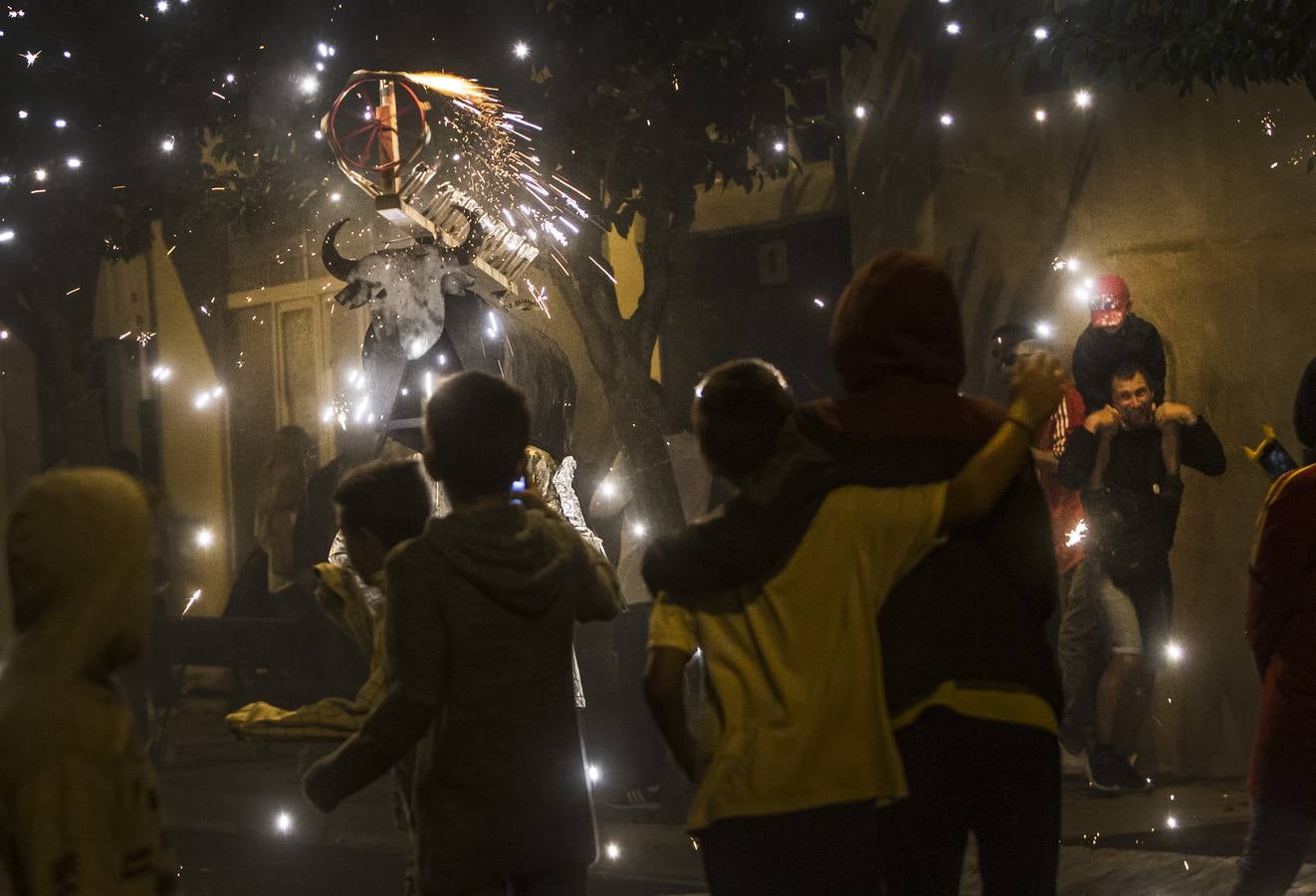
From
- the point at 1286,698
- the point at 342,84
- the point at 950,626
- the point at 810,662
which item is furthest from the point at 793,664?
the point at 342,84

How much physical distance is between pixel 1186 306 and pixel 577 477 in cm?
381

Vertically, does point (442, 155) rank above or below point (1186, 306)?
above

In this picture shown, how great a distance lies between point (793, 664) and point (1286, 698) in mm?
1882

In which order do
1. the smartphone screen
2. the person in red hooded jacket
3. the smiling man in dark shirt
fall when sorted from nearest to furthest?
the person in red hooded jacket, the smartphone screen, the smiling man in dark shirt

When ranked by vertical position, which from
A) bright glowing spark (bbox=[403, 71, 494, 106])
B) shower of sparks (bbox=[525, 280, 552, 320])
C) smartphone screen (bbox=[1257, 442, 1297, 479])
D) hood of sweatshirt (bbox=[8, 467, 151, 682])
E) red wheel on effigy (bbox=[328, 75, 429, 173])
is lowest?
hood of sweatshirt (bbox=[8, 467, 151, 682])

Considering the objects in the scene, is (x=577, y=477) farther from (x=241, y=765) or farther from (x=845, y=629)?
(x=845, y=629)

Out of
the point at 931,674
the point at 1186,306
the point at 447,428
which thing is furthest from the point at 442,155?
the point at 931,674

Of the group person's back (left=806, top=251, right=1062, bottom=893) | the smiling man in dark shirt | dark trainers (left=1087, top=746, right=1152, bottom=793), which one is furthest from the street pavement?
person's back (left=806, top=251, right=1062, bottom=893)

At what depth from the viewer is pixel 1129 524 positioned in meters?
8.34

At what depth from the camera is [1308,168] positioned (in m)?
8.44

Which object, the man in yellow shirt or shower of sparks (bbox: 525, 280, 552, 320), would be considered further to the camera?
shower of sparks (bbox: 525, 280, 552, 320)

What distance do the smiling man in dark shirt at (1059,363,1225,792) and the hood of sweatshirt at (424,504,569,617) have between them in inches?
207

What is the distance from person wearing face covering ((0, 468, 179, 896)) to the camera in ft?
8.96

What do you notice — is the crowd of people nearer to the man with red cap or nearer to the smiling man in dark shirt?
the smiling man in dark shirt
